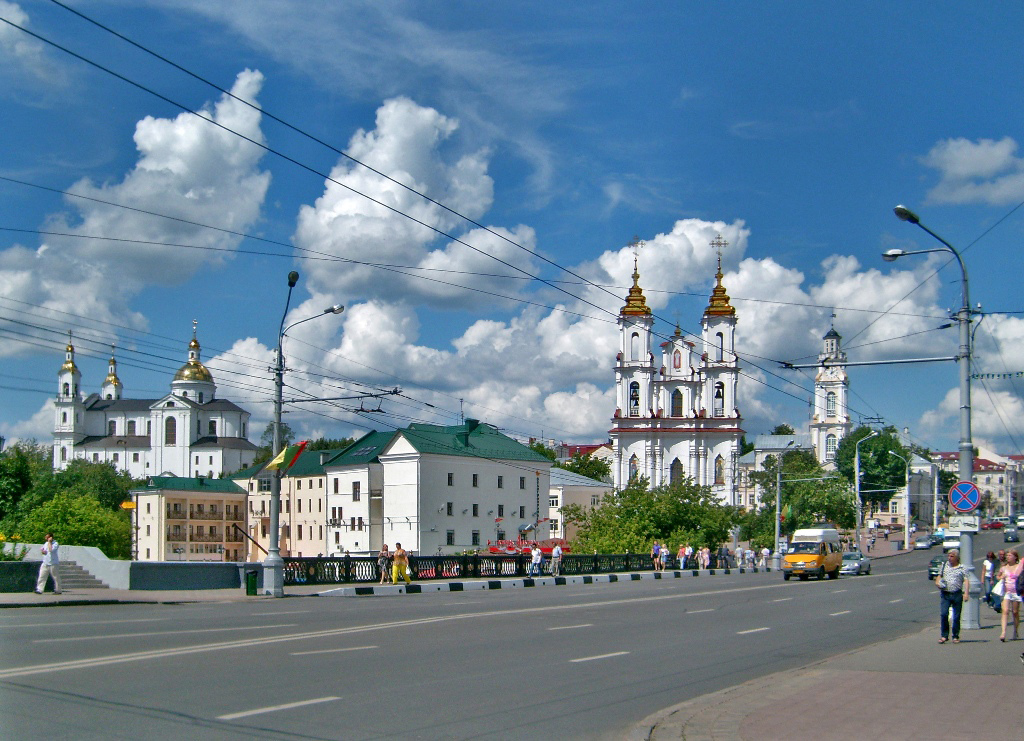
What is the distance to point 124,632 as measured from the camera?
17094 mm

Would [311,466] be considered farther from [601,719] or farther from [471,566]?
[601,719]

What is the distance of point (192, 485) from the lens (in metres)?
114

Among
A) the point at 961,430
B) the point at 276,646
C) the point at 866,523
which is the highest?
the point at 961,430

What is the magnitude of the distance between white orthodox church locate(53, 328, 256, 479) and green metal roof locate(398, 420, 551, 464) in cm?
9083

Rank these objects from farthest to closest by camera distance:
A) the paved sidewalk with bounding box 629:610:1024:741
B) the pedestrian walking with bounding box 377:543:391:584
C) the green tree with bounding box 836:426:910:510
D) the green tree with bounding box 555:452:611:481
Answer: the green tree with bounding box 555:452:611:481
the green tree with bounding box 836:426:910:510
the pedestrian walking with bounding box 377:543:391:584
the paved sidewalk with bounding box 629:610:1024:741

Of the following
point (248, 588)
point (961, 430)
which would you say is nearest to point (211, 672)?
point (961, 430)

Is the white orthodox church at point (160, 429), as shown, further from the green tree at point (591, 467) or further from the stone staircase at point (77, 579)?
the stone staircase at point (77, 579)

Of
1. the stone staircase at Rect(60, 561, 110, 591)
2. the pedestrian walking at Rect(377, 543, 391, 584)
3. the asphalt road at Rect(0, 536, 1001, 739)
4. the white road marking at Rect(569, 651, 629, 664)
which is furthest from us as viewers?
the pedestrian walking at Rect(377, 543, 391, 584)

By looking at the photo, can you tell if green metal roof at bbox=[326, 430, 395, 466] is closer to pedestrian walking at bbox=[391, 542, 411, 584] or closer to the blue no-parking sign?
pedestrian walking at bbox=[391, 542, 411, 584]

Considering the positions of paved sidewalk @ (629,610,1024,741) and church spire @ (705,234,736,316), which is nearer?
paved sidewalk @ (629,610,1024,741)

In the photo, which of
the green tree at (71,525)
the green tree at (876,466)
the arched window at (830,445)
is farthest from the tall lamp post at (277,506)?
the arched window at (830,445)

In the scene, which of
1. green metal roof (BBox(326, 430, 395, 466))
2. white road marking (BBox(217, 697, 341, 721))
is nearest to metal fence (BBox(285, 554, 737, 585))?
white road marking (BBox(217, 697, 341, 721))

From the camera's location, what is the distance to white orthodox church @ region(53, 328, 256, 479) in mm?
169250

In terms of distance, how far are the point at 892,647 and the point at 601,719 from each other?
331 inches
